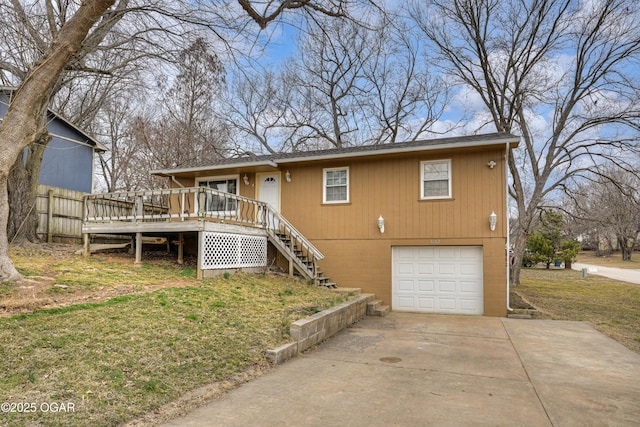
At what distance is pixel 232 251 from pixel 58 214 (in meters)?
6.62

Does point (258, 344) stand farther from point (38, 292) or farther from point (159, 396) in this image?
point (38, 292)

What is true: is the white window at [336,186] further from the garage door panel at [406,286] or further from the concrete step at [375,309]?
the concrete step at [375,309]

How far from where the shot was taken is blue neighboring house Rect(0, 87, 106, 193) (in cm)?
1460

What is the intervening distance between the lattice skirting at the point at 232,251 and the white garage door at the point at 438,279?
146 inches

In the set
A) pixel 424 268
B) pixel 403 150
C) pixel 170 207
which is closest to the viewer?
pixel 170 207

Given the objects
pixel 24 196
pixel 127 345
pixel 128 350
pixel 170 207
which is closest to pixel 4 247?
pixel 127 345

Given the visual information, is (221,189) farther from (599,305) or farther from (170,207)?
(599,305)

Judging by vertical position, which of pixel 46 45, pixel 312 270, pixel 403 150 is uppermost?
pixel 46 45

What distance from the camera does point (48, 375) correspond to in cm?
351

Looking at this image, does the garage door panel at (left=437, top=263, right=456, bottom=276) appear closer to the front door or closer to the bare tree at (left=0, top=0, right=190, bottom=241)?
the front door

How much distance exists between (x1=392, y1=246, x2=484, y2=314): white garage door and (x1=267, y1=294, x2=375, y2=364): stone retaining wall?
8.40ft

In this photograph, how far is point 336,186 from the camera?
11711 millimetres

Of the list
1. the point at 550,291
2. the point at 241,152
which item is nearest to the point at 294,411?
the point at 550,291

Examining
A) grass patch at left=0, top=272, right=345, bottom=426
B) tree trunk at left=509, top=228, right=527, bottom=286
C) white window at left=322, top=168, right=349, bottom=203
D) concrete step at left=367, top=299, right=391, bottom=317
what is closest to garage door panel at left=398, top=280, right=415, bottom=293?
concrete step at left=367, top=299, right=391, bottom=317
